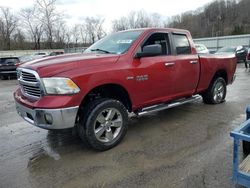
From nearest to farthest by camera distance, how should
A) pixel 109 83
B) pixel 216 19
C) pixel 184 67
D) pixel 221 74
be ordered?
1. pixel 109 83
2. pixel 184 67
3. pixel 221 74
4. pixel 216 19

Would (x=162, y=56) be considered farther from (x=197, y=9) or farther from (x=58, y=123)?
(x=197, y=9)

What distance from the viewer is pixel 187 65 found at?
5312 mm

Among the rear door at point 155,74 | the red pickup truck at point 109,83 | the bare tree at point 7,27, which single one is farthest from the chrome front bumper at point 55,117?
the bare tree at point 7,27

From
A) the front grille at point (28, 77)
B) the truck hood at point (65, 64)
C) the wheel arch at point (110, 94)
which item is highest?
the truck hood at point (65, 64)

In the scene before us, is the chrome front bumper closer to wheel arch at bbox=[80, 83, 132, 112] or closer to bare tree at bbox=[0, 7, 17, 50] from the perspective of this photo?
wheel arch at bbox=[80, 83, 132, 112]

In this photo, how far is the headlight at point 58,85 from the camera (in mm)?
3500

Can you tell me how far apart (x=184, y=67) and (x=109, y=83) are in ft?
6.53

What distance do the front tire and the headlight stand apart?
18.5 inches

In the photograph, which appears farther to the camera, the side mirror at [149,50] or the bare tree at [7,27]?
the bare tree at [7,27]

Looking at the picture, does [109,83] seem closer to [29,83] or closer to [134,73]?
[134,73]

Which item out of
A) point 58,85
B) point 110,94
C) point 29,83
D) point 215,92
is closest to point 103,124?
point 110,94

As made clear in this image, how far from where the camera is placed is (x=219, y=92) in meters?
6.75

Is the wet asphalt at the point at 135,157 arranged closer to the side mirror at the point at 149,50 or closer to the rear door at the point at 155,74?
the rear door at the point at 155,74

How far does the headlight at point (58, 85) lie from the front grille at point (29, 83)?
149 millimetres
